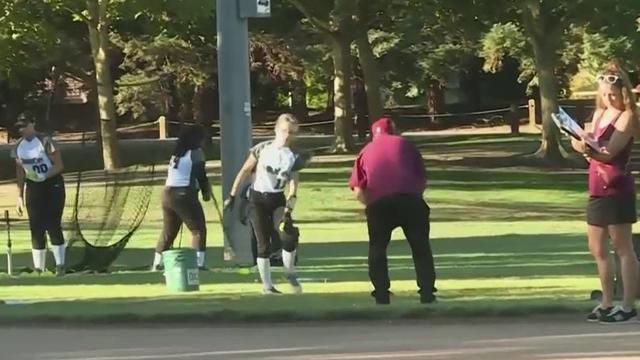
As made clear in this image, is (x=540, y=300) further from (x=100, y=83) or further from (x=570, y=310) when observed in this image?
(x=100, y=83)

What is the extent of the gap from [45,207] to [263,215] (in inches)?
161

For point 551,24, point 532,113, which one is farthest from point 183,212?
point 532,113

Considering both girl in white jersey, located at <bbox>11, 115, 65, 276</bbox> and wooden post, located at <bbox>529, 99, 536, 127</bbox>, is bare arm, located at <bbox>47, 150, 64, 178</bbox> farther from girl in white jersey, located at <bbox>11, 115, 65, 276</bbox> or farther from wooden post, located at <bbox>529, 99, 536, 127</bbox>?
wooden post, located at <bbox>529, 99, 536, 127</bbox>

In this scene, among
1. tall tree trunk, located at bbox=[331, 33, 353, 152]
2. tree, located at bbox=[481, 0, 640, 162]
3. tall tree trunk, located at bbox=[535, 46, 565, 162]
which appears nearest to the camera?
tree, located at bbox=[481, 0, 640, 162]

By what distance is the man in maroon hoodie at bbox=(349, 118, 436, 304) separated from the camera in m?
11.5

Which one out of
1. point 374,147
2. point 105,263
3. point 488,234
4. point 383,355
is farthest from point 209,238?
point 383,355

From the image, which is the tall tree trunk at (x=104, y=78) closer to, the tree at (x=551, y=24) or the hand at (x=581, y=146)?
the tree at (x=551, y=24)

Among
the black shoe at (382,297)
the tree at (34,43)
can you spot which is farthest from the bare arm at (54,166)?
the tree at (34,43)

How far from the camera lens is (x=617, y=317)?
33.3ft

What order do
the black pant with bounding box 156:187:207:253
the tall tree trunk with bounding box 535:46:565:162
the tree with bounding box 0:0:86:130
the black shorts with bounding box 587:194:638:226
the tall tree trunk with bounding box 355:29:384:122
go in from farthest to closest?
the tall tree trunk with bounding box 355:29:384:122, the tall tree trunk with bounding box 535:46:565:162, the tree with bounding box 0:0:86:130, the black pant with bounding box 156:187:207:253, the black shorts with bounding box 587:194:638:226

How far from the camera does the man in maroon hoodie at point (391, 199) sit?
1152cm

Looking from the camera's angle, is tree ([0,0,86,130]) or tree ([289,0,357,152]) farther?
tree ([289,0,357,152])

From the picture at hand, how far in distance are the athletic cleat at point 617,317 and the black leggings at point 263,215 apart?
3896mm

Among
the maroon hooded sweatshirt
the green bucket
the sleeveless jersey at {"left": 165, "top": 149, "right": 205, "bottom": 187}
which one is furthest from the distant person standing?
the sleeveless jersey at {"left": 165, "top": 149, "right": 205, "bottom": 187}
